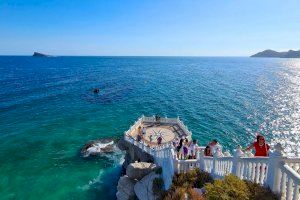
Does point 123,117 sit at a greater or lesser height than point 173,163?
lesser

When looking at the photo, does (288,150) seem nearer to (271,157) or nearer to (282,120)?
(282,120)

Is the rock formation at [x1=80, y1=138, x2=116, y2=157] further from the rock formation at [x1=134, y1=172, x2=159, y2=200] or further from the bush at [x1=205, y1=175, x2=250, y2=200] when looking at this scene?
the bush at [x1=205, y1=175, x2=250, y2=200]

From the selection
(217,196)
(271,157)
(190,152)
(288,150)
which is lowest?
(288,150)

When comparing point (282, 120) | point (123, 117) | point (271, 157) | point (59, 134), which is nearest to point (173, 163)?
point (271, 157)

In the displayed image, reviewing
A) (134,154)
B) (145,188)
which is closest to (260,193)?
(145,188)

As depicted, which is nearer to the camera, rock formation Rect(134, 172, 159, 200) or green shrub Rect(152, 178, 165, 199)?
green shrub Rect(152, 178, 165, 199)

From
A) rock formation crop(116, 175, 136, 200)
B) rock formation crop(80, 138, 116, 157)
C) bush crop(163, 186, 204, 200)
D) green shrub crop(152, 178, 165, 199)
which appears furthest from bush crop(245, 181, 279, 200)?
rock formation crop(80, 138, 116, 157)

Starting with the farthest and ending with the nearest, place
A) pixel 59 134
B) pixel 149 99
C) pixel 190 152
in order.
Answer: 1. pixel 149 99
2. pixel 59 134
3. pixel 190 152
